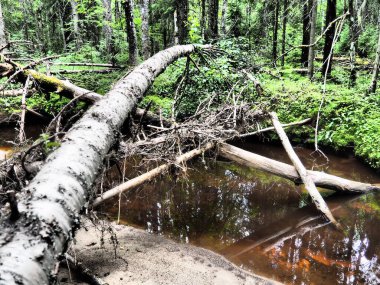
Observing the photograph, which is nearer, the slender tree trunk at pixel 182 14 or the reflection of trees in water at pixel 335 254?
the reflection of trees in water at pixel 335 254

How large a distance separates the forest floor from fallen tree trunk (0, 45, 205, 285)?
1.18m

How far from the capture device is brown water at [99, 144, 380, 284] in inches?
167

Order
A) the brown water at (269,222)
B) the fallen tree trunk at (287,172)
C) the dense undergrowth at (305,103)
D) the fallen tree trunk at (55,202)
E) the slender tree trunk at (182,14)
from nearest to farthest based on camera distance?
the fallen tree trunk at (55,202), the brown water at (269,222), the fallen tree trunk at (287,172), the dense undergrowth at (305,103), the slender tree trunk at (182,14)

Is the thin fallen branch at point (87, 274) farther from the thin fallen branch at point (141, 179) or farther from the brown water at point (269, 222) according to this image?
the brown water at point (269, 222)

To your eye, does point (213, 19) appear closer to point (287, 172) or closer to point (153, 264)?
point (287, 172)

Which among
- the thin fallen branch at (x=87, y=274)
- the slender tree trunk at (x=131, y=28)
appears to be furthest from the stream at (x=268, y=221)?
the slender tree trunk at (x=131, y=28)

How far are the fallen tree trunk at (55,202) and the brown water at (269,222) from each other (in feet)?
6.08

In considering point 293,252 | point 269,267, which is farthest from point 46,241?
point 293,252

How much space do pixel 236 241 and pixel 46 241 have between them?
3515 millimetres

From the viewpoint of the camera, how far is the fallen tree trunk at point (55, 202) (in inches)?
65.1

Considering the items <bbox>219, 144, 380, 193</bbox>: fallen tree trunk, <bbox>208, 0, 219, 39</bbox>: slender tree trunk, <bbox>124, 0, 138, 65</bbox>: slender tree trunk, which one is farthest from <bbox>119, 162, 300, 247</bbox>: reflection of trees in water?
<bbox>208, 0, 219, 39</bbox>: slender tree trunk

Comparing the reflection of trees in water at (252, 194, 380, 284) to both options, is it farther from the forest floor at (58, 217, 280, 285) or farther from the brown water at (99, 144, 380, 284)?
the forest floor at (58, 217, 280, 285)

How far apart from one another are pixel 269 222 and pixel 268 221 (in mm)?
34

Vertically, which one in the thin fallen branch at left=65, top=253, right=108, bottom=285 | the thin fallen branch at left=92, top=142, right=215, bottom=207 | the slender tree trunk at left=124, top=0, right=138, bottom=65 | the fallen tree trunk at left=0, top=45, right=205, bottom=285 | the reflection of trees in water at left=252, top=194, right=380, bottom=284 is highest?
the slender tree trunk at left=124, top=0, right=138, bottom=65
